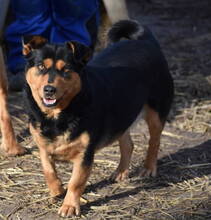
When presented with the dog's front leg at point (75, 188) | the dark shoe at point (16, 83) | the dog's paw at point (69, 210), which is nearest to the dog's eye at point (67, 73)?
the dog's front leg at point (75, 188)

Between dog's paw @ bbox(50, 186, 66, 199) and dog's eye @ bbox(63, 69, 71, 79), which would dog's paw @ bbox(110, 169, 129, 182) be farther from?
dog's eye @ bbox(63, 69, 71, 79)

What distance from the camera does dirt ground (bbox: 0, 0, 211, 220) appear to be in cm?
410

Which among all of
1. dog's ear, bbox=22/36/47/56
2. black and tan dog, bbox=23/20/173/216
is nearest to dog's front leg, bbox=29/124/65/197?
black and tan dog, bbox=23/20/173/216

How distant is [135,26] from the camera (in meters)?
4.70

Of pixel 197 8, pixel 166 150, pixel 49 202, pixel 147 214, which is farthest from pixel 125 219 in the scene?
pixel 197 8

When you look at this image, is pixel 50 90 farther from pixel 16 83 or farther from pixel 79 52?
pixel 16 83

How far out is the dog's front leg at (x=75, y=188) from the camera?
3.91m

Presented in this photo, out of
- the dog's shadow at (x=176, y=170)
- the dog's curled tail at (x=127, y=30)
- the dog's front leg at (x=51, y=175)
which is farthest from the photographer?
the dog's curled tail at (x=127, y=30)

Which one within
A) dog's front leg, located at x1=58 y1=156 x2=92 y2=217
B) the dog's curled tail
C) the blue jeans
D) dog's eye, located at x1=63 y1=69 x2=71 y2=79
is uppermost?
dog's eye, located at x1=63 y1=69 x2=71 y2=79

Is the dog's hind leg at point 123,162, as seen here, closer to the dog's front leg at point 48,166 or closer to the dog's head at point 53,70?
the dog's front leg at point 48,166

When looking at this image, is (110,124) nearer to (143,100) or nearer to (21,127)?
(143,100)

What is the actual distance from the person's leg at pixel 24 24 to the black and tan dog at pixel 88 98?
88.4 inches

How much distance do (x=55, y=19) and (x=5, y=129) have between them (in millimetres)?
2242

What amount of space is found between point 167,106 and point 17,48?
9.83 ft
